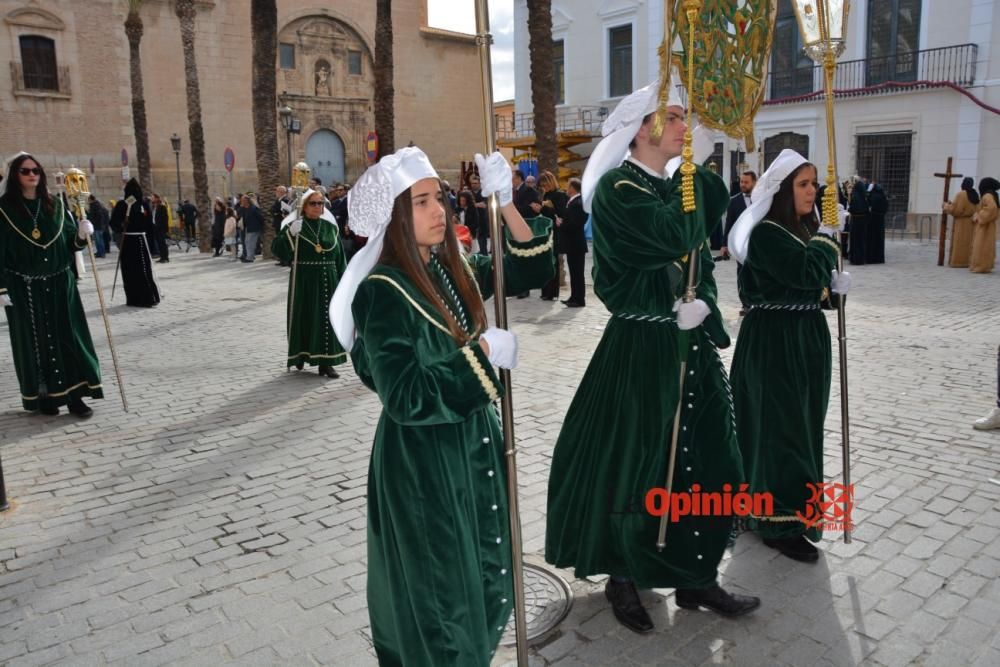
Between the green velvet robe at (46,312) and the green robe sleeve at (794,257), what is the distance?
583 cm

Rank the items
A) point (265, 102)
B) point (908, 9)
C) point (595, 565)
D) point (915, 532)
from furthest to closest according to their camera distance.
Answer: point (908, 9) → point (265, 102) → point (915, 532) → point (595, 565)

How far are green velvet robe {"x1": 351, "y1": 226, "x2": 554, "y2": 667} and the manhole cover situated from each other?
0.84 meters

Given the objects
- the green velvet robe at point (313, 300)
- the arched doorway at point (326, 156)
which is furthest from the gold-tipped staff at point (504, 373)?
the arched doorway at point (326, 156)

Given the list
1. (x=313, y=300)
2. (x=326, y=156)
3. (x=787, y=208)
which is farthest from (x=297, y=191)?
(x=326, y=156)

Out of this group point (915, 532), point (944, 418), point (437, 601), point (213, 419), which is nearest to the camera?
point (437, 601)

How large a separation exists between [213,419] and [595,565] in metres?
4.45

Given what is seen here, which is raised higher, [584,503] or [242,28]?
[242,28]

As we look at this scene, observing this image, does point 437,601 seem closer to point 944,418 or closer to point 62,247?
point 944,418

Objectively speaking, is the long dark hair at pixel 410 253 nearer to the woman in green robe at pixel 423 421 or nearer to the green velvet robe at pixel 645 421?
the woman in green robe at pixel 423 421

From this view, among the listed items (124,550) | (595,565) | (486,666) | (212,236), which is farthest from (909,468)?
(212,236)

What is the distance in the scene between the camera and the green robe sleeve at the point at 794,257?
390cm

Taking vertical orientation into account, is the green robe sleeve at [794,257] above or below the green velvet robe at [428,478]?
above

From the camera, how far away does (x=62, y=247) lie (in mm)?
6941

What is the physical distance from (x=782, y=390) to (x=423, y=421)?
2.34 meters
